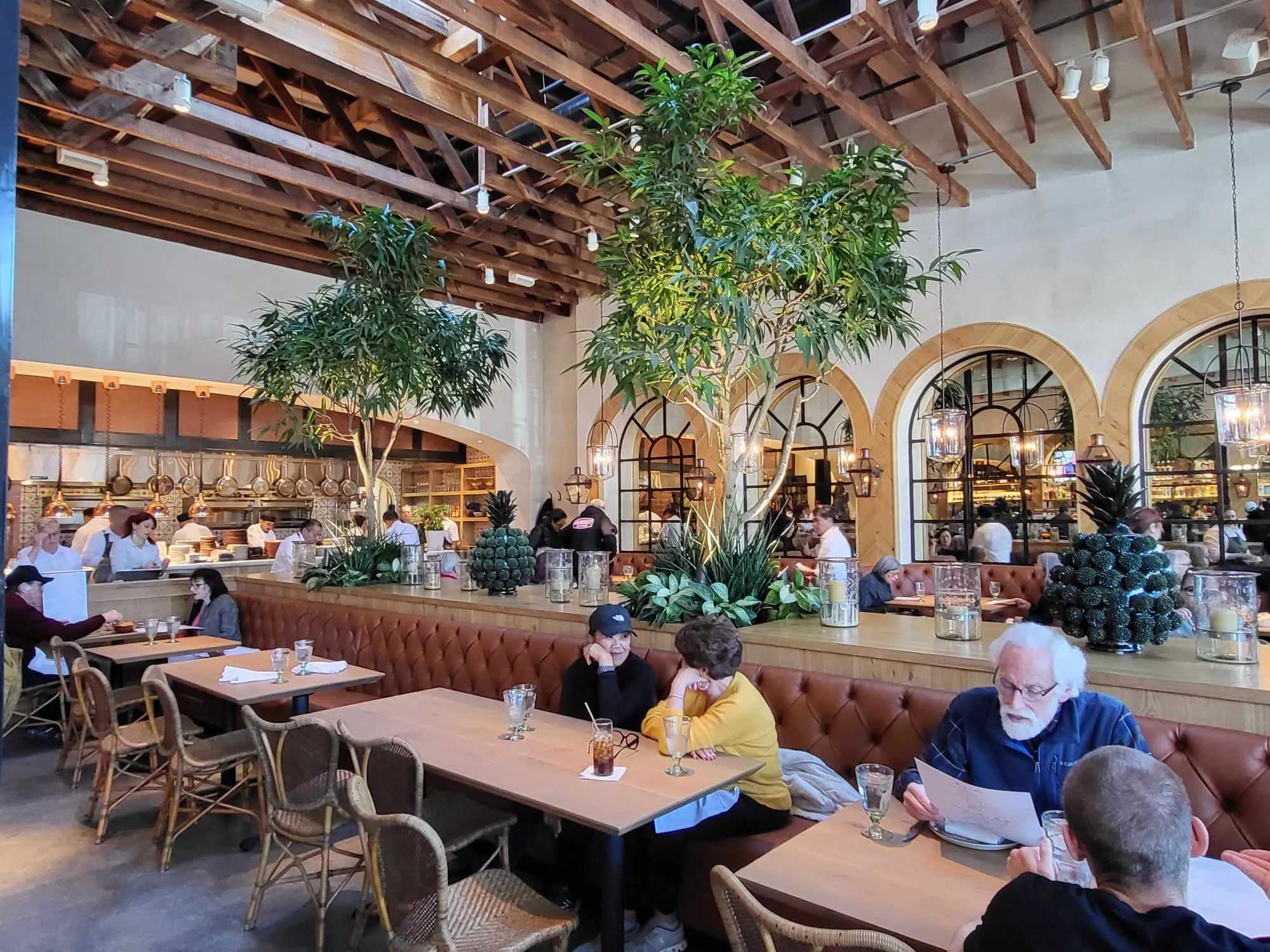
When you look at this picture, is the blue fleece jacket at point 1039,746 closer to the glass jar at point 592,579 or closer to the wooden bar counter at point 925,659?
the wooden bar counter at point 925,659

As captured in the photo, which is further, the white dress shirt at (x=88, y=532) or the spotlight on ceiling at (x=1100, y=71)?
the white dress shirt at (x=88, y=532)

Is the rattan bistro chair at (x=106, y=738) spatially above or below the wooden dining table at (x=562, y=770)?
below

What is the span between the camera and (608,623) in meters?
3.37

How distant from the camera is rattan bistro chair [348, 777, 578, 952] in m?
2.09

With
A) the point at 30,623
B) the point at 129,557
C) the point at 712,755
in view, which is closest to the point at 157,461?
the point at 129,557

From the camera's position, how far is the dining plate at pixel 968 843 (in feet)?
6.45

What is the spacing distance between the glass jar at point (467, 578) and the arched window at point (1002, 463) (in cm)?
541

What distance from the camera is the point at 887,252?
3980 millimetres

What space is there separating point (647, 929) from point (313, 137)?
843cm

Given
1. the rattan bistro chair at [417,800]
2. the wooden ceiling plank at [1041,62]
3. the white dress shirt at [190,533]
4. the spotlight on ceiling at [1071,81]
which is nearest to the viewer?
the rattan bistro chair at [417,800]

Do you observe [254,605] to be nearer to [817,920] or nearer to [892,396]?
[817,920]

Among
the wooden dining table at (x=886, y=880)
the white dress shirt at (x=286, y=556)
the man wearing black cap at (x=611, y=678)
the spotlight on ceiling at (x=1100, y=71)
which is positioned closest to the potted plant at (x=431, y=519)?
the white dress shirt at (x=286, y=556)

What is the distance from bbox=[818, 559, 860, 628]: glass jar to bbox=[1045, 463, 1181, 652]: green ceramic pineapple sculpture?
0.95 m

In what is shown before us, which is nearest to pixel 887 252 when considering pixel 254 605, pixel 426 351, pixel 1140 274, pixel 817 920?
pixel 817 920
